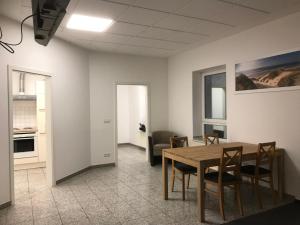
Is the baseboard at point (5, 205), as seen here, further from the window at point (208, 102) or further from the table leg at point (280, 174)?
the table leg at point (280, 174)

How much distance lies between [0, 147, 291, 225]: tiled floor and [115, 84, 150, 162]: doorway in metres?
2.67

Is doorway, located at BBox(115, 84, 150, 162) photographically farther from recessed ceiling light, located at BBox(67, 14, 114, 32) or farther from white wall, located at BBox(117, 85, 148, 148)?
recessed ceiling light, located at BBox(67, 14, 114, 32)

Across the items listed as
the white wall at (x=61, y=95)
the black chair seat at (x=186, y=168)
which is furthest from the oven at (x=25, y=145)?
the black chair seat at (x=186, y=168)

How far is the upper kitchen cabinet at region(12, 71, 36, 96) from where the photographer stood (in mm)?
5754

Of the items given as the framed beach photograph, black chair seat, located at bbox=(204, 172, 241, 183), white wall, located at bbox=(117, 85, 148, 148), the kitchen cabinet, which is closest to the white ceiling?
the framed beach photograph

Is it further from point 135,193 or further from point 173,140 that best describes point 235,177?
point 135,193

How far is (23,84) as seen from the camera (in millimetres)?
5844

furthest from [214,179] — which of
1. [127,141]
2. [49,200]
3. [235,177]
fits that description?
[127,141]

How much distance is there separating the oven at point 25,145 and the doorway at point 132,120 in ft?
7.98

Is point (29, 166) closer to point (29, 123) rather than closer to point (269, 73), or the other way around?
point (29, 123)

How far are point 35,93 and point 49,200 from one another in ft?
10.3

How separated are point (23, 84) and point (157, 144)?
3624 millimetres

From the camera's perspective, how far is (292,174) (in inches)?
139

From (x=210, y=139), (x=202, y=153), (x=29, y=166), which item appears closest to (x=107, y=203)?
(x=202, y=153)
